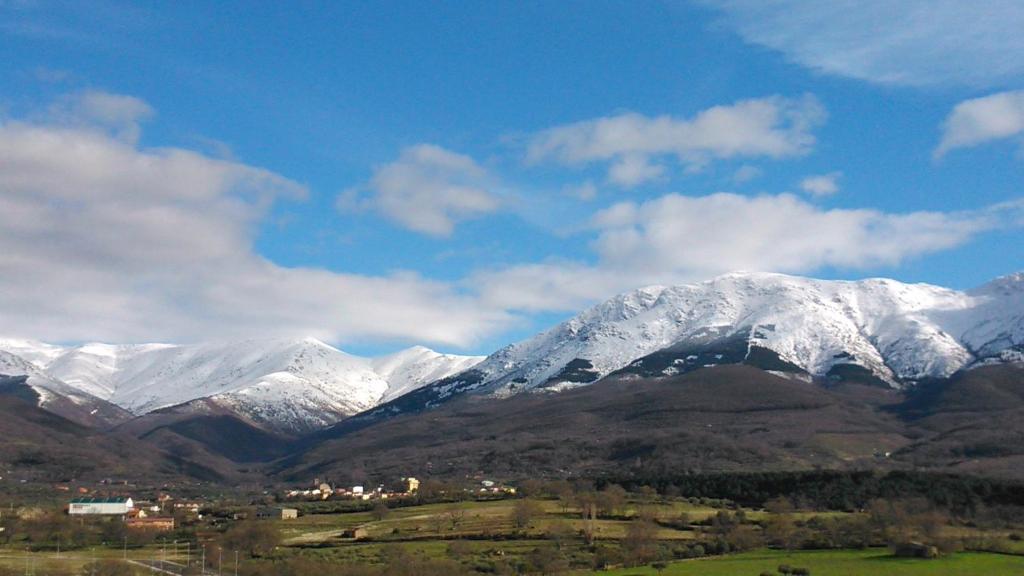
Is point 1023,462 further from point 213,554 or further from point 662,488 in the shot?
point 213,554

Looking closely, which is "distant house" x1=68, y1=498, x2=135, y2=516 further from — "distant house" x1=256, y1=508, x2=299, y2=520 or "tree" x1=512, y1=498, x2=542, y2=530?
"tree" x1=512, y1=498, x2=542, y2=530

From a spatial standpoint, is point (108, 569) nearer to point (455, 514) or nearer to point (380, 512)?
point (455, 514)

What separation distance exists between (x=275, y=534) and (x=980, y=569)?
7024cm

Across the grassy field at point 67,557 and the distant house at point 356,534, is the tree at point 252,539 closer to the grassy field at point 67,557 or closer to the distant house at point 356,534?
the grassy field at point 67,557

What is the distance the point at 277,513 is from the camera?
156500 mm

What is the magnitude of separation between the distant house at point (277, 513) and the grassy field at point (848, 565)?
7027cm

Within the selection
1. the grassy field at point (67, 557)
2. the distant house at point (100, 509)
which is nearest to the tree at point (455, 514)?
the grassy field at point (67, 557)

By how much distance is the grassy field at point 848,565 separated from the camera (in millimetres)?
81250

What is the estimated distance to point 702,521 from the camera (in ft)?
401

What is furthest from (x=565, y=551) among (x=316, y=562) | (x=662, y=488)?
(x=662, y=488)

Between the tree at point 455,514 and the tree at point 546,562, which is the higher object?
the tree at point 455,514

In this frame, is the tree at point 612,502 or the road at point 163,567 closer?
the road at point 163,567

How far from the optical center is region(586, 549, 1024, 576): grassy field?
8125cm

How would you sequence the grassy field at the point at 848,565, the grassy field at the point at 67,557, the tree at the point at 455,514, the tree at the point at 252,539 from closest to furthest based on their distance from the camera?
1. the grassy field at the point at 848,565
2. the grassy field at the point at 67,557
3. the tree at the point at 252,539
4. the tree at the point at 455,514
